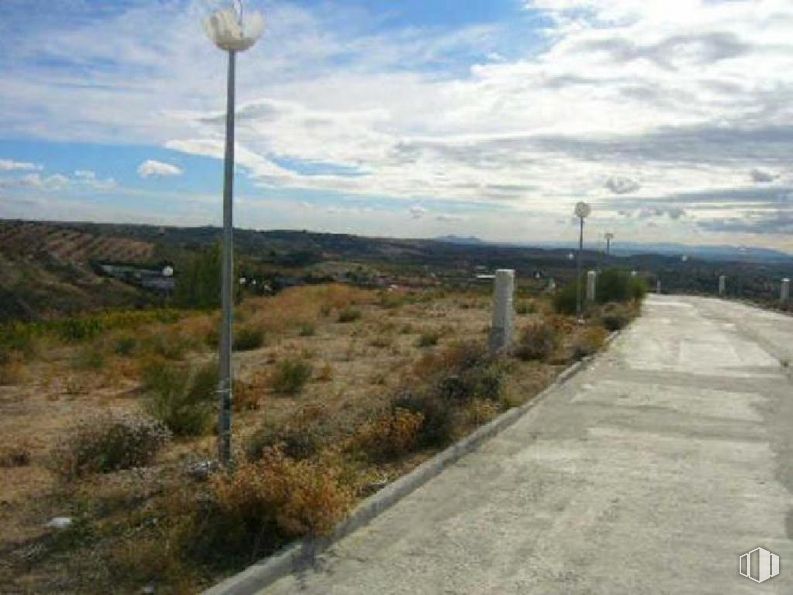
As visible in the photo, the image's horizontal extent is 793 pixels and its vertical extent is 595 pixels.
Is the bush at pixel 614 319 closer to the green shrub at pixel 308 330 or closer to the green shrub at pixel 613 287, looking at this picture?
the green shrub at pixel 308 330

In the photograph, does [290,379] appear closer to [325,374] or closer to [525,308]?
[325,374]

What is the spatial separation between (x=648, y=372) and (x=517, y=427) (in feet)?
19.9

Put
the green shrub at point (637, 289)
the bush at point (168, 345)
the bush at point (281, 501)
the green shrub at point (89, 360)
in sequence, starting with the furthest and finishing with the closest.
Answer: the green shrub at point (637, 289)
the bush at point (168, 345)
the green shrub at point (89, 360)
the bush at point (281, 501)

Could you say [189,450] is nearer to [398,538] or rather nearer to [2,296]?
[398,538]

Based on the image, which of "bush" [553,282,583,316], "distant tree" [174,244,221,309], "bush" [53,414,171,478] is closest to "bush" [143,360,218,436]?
"bush" [53,414,171,478]

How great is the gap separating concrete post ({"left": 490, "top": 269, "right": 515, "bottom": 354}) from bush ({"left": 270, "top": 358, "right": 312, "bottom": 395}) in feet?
11.0

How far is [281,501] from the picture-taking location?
6.11 meters

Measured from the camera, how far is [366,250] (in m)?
125

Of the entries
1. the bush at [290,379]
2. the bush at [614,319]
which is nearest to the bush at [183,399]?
the bush at [290,379]

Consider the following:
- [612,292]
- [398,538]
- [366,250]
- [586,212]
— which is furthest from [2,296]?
[366,250]

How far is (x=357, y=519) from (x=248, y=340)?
583 inches

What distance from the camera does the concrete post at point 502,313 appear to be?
1606 centimetres

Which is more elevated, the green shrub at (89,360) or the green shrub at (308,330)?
the green shrub at (89,360)

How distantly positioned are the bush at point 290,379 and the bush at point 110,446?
5.01 m
